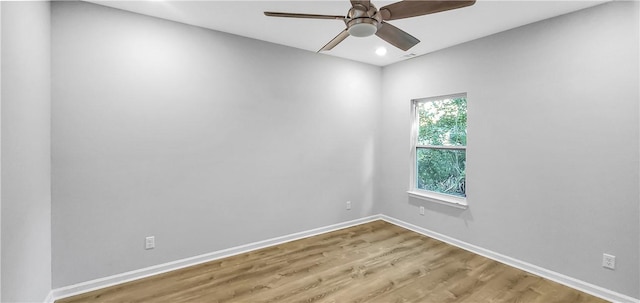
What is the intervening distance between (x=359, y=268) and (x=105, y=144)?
266cm

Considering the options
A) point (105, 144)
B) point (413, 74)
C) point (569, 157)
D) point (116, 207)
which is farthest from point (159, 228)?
point (569, 157)

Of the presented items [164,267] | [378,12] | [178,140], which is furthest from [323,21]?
[164,267]

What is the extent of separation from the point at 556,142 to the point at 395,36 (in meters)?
1.95

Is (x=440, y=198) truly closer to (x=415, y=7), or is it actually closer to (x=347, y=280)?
(x=347, y=280)

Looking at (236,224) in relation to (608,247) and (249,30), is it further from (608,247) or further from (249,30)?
(608,247)

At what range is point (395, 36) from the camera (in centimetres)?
206

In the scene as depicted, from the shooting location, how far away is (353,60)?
4121mm

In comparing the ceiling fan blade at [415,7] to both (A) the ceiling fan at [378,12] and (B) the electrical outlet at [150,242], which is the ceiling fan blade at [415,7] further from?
(B) the electrical outlet at [150,242]

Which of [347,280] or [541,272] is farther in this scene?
[541,272]

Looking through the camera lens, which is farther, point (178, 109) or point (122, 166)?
point (178, 109)

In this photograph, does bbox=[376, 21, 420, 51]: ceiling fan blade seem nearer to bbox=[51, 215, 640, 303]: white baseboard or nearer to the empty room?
the empty room

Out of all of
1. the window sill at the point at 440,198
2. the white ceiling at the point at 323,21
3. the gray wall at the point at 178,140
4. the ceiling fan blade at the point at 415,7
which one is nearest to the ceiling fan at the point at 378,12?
the ceiling fan blade at the point at 415,7

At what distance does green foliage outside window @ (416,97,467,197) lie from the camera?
3.56 meters

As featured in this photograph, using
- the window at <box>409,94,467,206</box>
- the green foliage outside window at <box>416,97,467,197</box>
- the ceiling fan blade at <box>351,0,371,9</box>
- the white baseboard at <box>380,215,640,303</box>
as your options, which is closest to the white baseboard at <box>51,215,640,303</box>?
the white baseboard at <box>380,215,640,303</box>
